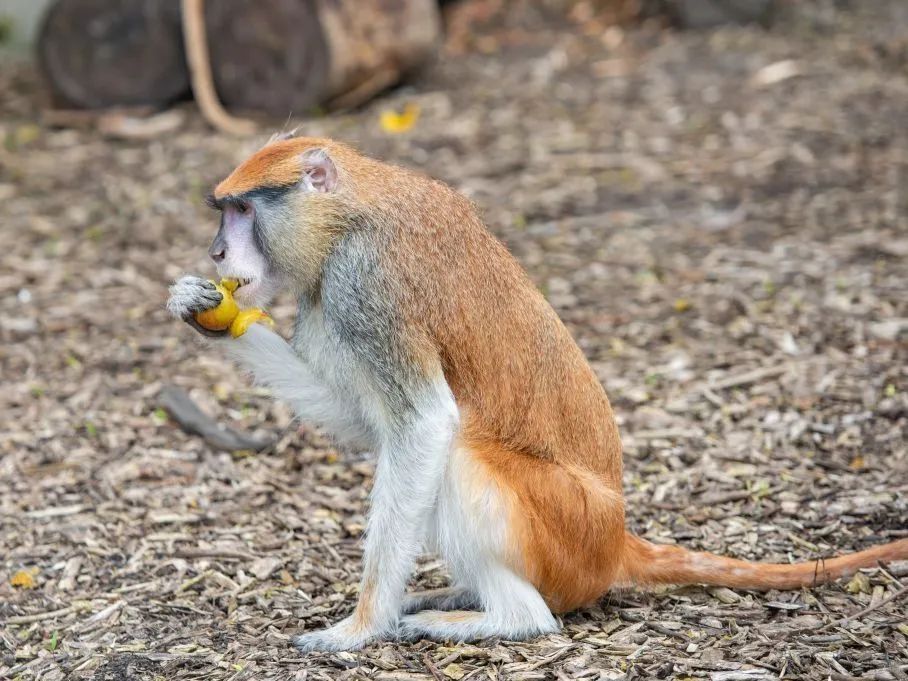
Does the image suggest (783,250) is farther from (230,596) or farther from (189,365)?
(230,596)

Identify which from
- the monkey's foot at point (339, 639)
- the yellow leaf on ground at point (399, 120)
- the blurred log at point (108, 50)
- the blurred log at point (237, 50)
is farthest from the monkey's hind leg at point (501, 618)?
the blurred log at point (108, 50)

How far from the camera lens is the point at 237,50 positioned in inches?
343

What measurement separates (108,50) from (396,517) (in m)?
6.37

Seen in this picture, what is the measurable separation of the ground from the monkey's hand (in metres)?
0.97

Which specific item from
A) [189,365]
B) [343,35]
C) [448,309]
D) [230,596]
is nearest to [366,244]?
[448,309]

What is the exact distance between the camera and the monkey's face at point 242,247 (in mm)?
3516

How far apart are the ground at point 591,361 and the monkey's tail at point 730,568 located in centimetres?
6

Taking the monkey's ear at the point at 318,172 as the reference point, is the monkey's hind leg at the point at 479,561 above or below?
Result: below

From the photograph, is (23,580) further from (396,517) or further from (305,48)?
(305,48)

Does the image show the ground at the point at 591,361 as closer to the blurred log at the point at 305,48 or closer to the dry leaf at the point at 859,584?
the dry leaf at the point at 859,584

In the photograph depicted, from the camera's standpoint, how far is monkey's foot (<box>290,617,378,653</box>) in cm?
345

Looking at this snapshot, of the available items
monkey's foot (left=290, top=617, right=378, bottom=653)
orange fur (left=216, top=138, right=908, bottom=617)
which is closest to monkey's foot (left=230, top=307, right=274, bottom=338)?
orange fur (left=216, top=138, right=908, bottom=617)

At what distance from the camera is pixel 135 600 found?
382 centimetres

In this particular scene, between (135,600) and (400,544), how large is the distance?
1.00 meters
